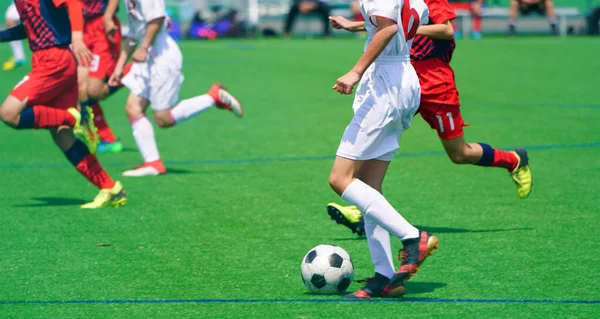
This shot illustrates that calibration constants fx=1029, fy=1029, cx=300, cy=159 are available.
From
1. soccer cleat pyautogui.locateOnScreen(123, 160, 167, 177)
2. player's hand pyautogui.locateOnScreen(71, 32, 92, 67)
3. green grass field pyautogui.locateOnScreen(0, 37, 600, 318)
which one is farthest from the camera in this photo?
soccer cleat pyautogui.locateOnScreen(123, 160, 167, 177)

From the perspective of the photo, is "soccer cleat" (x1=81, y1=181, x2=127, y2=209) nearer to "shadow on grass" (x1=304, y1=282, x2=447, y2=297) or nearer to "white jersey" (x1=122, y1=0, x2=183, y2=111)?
"white jersey" (x1=122, y1=0, x2=183, y2=111)

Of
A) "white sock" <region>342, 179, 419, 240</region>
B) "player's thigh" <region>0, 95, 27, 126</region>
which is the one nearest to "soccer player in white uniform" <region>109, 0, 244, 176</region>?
"player's thigh" <region>0, 95, 27, 126</region>

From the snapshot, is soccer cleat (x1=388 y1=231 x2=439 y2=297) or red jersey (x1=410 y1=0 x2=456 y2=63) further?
red jersey (x1=410 y1=0 x2=456 y2=63)

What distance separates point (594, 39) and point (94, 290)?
24.8 metres

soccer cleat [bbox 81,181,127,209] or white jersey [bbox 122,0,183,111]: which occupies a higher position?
white jersey [bbox 122,0,183,111]

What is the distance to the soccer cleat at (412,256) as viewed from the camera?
504 cm

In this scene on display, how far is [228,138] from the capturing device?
1240cm

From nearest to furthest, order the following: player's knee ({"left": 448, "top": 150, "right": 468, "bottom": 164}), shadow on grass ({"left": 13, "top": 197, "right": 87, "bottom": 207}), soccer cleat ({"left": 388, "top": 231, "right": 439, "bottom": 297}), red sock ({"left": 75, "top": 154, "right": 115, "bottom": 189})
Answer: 1. soccer cleat ({"left": 388, "top": 231, "right": 439, "bottom": 297})
2. player's knee ({"left": 448, "top": 150, "right": 468, "bottom": 164})
3. red sock ({"left": 75, "top": 154, "right": 115, "bottom": 189})
4. shadow on grass ({"left": 13, "top": 197, "right": 87, "bottom": 207})

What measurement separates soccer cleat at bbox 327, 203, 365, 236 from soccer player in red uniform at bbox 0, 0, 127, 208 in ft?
7.11

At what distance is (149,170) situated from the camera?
9.70m

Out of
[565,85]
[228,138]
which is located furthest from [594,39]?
[228,138]

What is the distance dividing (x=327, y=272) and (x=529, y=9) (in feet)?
88.8

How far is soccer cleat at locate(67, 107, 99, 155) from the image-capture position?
7984 millimetres

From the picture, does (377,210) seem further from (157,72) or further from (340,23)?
(157,72)
